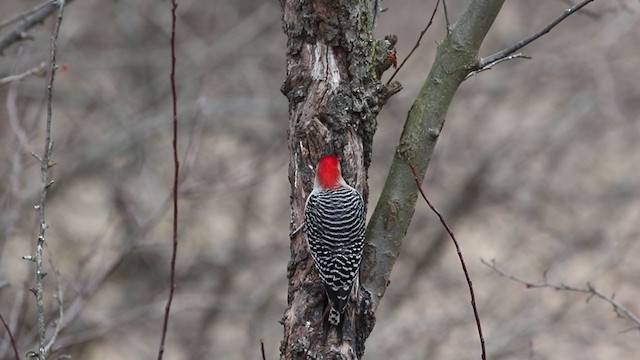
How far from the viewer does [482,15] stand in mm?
3682

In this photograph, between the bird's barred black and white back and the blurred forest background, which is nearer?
the bird's barred black and white back

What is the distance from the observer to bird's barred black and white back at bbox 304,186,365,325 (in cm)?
358

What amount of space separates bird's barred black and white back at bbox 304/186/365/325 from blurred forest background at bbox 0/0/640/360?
177 inches

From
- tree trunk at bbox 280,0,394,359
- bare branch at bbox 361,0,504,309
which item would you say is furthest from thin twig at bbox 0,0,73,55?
bare branch at bbox 361,0,504,309

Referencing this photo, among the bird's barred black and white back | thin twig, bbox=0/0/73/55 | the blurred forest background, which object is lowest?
the bird's barred black and white back

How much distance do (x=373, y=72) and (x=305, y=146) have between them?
0.45m

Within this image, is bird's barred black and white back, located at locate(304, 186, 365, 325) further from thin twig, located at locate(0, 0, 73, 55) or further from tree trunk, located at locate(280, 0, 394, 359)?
thin twig, located at locate(0, 0, 73, 55)

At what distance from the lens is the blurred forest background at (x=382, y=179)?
8773 mm

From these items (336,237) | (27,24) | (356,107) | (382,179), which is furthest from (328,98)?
(382,179)

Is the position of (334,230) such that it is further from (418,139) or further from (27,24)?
(27,24)

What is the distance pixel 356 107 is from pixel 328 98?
5.0 inches

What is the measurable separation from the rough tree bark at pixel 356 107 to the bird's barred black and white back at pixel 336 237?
68 millimetres

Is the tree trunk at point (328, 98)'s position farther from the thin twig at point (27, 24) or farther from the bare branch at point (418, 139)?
the thin twig at point (27, 24)

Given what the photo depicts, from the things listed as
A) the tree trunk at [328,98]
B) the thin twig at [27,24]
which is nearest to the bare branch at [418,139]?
the tree trunk at [328,98]
